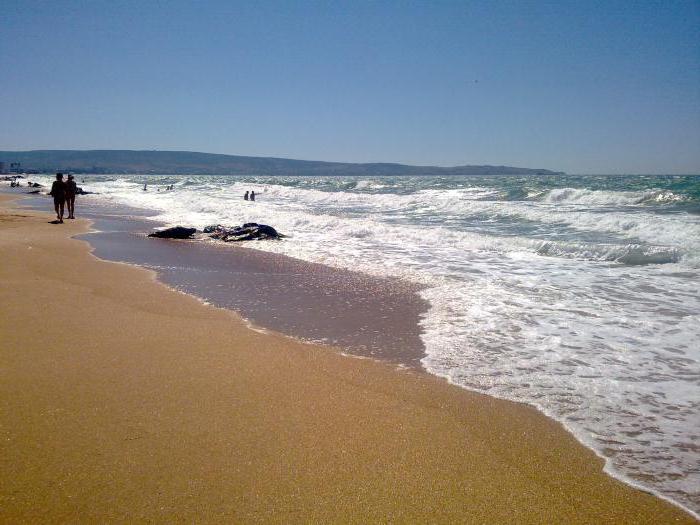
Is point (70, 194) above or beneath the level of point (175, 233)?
above

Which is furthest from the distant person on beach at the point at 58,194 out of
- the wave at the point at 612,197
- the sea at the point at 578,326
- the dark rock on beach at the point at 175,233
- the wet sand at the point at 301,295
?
the wave at the point at 612,197

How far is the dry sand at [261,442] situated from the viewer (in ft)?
7.46

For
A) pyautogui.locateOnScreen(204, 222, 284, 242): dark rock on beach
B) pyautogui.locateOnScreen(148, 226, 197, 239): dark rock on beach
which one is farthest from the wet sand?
pyautogui.locateOnScreen(148, 226, 197, 239): dark rock on beach

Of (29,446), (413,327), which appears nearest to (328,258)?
(413,327)

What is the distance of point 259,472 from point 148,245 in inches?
403

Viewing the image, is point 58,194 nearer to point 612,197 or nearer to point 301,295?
point 301,295

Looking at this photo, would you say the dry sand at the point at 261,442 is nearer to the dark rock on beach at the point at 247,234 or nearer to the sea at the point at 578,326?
the sea at the point at 578,326

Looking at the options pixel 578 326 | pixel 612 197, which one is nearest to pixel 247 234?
pixel 578 326

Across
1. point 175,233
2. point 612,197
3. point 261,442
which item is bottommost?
point 261,442

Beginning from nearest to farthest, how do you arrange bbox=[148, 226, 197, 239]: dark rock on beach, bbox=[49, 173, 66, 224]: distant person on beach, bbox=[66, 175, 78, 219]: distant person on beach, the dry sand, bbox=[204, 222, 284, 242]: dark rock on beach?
the dry sand < bbox=[204, 222, 284, 242]: dark rock on beach < bbox=[148, 226, 197, 239]: dark rock on beach < bbox=[49, 173, 66, 224]: distant person on beach < bbox=[66, 175, 78, 219]: distant person on beach

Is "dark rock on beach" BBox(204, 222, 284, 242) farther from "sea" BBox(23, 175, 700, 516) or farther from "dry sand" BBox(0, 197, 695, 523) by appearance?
"dry sand" BBox(0, 197, 695, 523)

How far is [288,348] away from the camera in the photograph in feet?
14.6

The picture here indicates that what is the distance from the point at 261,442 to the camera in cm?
278

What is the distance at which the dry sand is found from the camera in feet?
7.46
